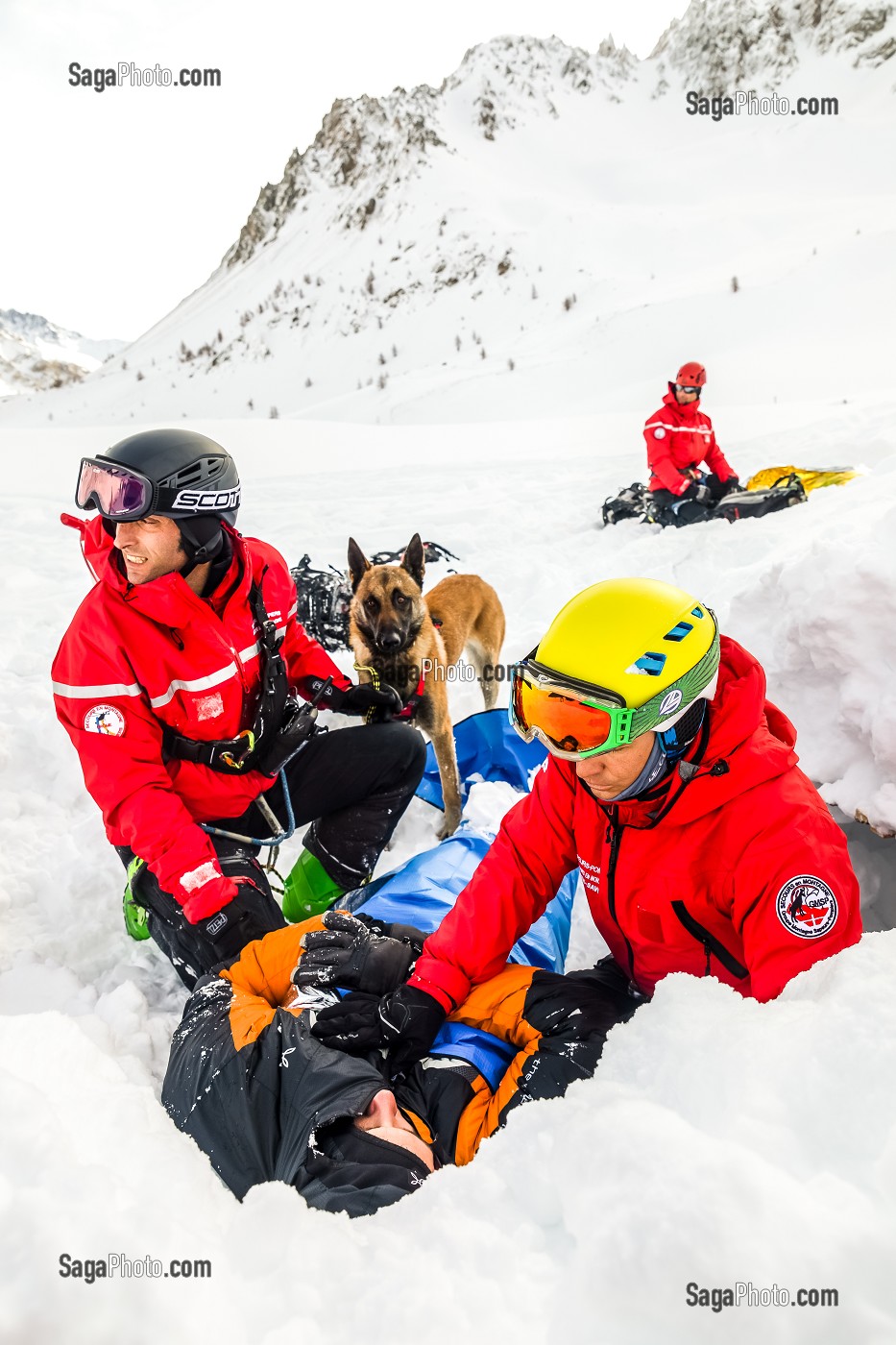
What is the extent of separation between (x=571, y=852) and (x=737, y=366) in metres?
14.4

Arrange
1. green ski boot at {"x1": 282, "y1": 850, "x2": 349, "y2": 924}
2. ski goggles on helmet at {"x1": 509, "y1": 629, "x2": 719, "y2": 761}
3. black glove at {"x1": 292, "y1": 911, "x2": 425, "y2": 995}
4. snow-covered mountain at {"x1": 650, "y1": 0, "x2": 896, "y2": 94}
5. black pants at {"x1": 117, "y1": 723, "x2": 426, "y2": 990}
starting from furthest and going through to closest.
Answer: snow-covered mountain at {"x1": 650, "y1": 0, "x2": 896, "y2": 94}, green ski boot at {"x1": 282, "y1": 850, "x2": 349, "y2": 924}, black pants at {"x1": 117, "y1": 723, "x2": 426, "y2": 990}, black glove at {"x1": 292, "y1": 911, "x2": 425, "y2": 995}, ski goggles on helmet at {"x1": 509, "y1": 629, "x2": 719, "y2": 761}

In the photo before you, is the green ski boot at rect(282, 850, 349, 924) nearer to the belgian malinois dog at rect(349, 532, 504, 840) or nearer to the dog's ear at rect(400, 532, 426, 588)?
the belgian malinois dog at rect(349, 532, 504, 840)

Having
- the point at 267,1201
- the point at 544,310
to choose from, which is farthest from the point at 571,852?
the point at 544,310

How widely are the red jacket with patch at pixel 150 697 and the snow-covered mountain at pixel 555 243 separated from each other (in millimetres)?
12621

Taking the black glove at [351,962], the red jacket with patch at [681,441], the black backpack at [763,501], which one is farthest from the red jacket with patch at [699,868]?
the red jacket with patch at [681,441]

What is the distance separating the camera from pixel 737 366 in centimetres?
1430

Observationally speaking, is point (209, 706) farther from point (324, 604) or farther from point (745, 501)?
point (745, 501)

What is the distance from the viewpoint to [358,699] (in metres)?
3.49

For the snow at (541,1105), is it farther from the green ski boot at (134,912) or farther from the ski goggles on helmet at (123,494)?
the ski goggles on helmet at (123,494)

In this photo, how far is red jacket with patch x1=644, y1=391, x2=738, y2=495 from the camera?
7512mm

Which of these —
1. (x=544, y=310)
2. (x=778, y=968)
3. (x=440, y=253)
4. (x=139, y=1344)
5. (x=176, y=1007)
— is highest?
(x=440, y=253)

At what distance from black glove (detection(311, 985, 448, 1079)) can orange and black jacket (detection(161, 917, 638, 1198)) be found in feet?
0.12

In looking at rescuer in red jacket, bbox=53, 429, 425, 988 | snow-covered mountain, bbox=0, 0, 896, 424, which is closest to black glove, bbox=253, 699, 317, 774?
rescuer in red jacket, bbox=53, 429, 425, 988

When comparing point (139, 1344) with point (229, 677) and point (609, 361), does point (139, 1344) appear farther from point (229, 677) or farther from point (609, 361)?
point (609, 361)
